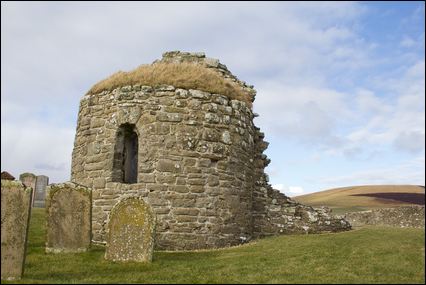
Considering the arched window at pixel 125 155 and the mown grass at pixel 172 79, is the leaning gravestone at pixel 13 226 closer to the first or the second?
the arched window at pixel 125 155

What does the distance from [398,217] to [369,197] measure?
17255 mm

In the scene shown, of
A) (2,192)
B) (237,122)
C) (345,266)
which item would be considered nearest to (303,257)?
(345,266)

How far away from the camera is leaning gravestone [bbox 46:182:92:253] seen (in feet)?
34.3

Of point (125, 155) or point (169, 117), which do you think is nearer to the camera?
point (169, 117)

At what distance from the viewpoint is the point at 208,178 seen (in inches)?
523

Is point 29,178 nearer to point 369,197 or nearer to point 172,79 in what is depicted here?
point 172,79

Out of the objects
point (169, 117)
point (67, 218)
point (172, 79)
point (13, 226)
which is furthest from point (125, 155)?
point (13, 226)

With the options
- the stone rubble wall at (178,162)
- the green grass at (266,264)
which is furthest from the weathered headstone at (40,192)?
the green grass at (266,264)

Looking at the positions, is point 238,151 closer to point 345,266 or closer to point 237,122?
point 237,122

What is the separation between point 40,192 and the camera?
73.8 feet

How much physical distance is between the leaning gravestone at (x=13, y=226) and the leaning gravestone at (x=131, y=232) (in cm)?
239

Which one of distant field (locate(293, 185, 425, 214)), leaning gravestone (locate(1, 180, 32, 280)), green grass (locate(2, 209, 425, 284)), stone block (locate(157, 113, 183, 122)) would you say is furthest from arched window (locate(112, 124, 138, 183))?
distant field (locate(293, 185, 425, 214))

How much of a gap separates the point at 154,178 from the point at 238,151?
298 centimetres

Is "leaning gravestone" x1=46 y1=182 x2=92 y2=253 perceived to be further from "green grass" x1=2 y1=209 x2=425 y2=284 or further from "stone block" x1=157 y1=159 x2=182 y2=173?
"stone block" x1=157 y1=159 x2=182 y2=173
